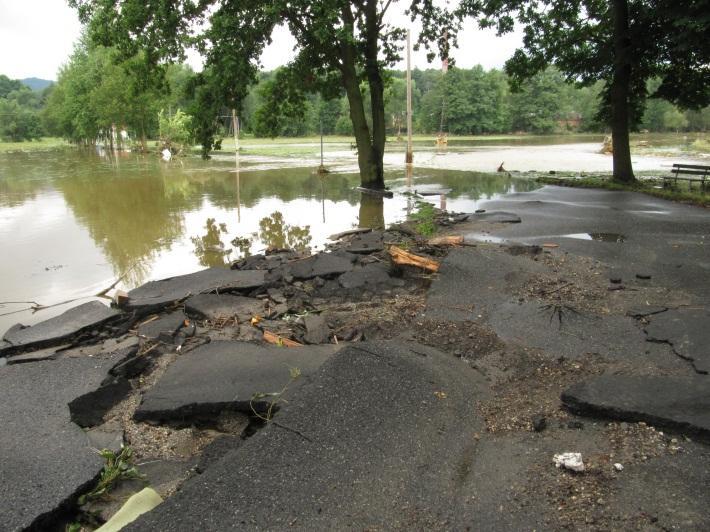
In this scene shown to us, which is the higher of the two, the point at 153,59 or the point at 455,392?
the point at 153,59

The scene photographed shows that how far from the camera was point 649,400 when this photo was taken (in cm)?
396

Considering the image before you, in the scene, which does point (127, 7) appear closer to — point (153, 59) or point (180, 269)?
point (153, 59)

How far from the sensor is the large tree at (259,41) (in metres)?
15.6

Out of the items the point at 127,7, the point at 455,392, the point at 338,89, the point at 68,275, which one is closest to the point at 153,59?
the point at 127,7

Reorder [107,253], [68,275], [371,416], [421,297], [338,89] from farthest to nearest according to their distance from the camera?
[338,89]
[107,253]
[68,275]
[421,297]
[371,416]

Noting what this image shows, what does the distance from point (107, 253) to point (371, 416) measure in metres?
9.09

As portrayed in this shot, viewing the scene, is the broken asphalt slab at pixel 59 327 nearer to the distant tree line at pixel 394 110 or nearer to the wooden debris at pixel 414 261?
the wooden debris at pixel 414 261

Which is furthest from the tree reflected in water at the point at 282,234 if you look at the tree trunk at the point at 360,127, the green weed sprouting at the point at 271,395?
the green weed sprouting at the point at 271,395

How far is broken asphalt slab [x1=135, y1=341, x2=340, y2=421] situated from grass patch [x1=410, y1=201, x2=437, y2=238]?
20.9 ft

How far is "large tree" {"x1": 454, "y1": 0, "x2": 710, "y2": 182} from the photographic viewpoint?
17484mm

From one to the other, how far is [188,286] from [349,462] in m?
5.24

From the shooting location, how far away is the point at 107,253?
441 inches

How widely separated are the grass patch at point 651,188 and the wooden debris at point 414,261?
32.3 ft

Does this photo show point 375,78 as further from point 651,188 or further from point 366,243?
point 366,243
